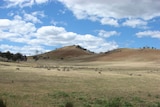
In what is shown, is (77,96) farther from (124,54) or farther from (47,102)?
(124,54)

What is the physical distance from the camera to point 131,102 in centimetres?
2553

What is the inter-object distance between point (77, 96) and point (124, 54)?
15821 centimetres

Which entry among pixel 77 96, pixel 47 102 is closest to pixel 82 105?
pixel 47 102

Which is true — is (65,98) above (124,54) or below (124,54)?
below

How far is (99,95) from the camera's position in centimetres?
2831

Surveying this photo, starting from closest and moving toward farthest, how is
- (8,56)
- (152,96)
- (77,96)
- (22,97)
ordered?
(22,97) < (77,96) < (152,96) < (8,56)

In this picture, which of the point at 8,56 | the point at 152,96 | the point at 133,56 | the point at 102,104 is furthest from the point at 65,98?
the point at 133,56

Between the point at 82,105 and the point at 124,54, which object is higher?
the point at 124,54

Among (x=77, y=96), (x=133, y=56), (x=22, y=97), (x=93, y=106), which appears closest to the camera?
(x=93, y=106)

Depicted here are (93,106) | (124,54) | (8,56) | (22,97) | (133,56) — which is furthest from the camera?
(124,54)

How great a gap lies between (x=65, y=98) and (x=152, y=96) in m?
7.70

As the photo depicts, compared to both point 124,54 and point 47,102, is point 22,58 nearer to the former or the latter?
point 124,54

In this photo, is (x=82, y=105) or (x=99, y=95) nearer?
(x=82, y=105)

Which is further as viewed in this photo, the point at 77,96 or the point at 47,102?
the point at 77,96
